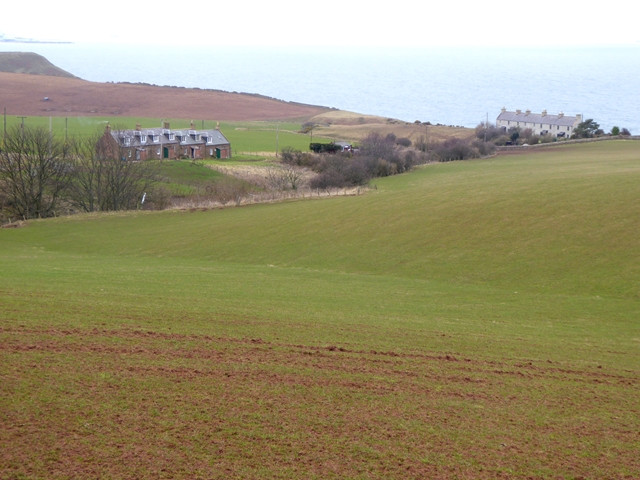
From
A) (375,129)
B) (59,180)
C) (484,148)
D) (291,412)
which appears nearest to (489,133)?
(375,129)

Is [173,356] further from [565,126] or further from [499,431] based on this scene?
[565,126]

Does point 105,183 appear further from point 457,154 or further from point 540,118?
point 540,118

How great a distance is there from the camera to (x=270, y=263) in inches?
1117

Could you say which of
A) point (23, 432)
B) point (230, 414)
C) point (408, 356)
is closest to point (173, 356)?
point (230, 414)

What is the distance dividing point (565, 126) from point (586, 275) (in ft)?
346

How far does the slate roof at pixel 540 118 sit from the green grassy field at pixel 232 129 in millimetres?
46137

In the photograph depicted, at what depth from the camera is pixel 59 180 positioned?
51719mm

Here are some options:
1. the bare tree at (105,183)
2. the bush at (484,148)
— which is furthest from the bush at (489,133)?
the bare tree at (105,183)

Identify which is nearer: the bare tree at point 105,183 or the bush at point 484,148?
the bare tree at point 105,183

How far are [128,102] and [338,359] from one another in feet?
440

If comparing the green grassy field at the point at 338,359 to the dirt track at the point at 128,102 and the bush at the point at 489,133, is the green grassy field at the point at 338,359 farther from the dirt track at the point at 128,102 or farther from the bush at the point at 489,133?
the dirt track at the point at 128,102

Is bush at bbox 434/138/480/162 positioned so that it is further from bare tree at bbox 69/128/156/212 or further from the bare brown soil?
bare tree at bbox 69/128/156/212

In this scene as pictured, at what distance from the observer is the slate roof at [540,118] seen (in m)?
119

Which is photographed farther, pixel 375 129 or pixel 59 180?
pixel 375 129
